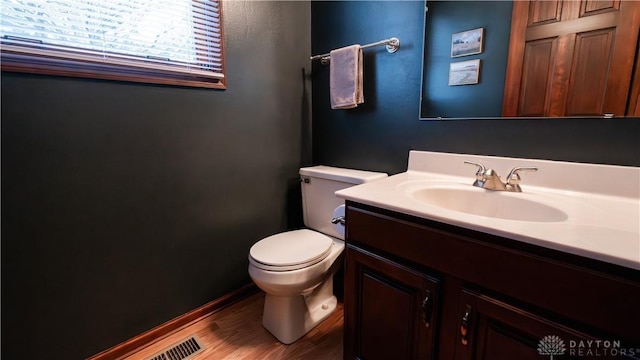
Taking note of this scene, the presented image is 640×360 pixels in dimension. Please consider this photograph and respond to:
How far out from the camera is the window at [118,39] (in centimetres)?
95

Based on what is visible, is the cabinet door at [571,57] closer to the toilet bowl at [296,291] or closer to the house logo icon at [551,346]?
the house logo icon at [551,346]

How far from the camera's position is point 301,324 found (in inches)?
55.6

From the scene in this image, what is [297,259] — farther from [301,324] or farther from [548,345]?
[548,345]

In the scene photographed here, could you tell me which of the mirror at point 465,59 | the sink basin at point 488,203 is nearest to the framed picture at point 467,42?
the mirror at point 465,59

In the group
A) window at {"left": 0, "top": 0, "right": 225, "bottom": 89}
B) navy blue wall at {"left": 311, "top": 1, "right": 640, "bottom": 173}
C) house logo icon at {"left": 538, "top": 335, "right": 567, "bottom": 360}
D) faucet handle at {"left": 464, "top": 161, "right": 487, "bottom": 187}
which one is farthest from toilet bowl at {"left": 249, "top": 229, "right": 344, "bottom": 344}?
window at {"left": 0, "top": 0, "right": 225, "bottom": 89}

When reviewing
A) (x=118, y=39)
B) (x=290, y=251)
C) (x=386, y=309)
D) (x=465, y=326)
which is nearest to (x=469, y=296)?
(x=465, y=326)

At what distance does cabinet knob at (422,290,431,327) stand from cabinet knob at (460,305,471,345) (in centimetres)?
9

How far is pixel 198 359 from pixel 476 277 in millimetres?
1235

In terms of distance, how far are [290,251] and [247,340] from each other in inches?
20.0

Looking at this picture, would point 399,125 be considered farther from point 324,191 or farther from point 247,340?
point 247,340

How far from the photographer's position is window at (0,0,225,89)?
0.95m

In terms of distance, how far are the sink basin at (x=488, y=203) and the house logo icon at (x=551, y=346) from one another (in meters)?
0.37

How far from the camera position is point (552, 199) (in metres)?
0.92

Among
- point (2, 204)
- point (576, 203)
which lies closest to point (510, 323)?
point (576, 203)
